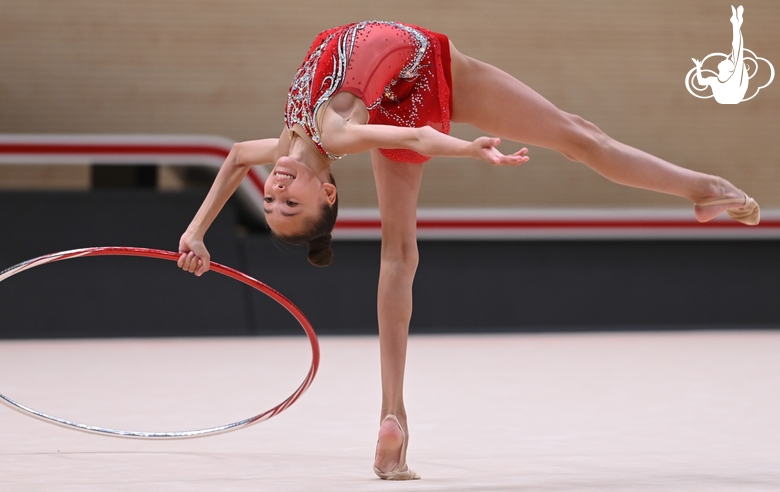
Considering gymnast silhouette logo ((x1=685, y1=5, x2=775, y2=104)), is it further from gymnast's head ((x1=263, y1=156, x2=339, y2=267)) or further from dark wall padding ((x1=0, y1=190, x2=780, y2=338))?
gymnast's head ((x1=263, y1=156, x2=339, y2=267))

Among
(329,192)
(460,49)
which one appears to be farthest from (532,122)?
(460,49)

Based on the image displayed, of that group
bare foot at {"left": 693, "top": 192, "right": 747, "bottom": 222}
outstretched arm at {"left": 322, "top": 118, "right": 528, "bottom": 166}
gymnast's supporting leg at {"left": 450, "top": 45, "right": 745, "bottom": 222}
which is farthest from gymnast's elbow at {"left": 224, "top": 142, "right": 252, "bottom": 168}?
bare foot at {"left": 693, "top": 192, "right": 747, "bottom": 222}

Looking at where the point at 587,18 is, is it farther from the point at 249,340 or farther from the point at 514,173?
the point at 249,340

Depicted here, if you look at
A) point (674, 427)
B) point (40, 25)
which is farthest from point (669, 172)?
point (40, 25)

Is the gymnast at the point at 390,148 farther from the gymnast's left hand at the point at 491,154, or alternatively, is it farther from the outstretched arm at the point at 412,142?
the gymnast's left hand at the point at 491,154

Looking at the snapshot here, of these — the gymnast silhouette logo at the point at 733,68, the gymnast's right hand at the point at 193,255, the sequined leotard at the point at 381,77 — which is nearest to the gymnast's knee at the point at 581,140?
the sequined leotard at the point at 381,77

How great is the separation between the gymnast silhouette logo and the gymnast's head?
19.3 feet

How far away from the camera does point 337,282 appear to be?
619 cm

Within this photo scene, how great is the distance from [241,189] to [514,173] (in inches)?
90.8

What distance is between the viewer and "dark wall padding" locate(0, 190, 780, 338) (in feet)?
19.5

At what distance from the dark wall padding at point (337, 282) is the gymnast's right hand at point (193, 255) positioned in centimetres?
345

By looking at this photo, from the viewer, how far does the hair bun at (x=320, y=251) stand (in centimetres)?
247

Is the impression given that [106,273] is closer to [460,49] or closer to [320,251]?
[460,49]

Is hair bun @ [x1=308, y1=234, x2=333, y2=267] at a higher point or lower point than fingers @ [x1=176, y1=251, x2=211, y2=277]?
higher
